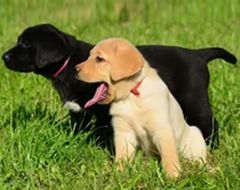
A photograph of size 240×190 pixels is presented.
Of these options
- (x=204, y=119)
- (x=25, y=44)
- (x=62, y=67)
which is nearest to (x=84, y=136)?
(x=62, y=67)

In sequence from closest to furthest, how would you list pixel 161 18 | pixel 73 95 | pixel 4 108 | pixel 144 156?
pixel 144 156
pixel 73 95
pixel 4 108
pixel 161 18

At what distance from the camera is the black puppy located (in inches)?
203

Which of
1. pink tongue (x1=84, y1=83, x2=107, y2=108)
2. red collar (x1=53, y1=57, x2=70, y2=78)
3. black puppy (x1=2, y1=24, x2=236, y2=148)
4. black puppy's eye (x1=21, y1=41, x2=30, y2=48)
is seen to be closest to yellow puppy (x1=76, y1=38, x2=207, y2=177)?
pink tongue (x1=84, y1=83, x2=107, y2=108)

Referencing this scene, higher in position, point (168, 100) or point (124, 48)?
point (124, 48)

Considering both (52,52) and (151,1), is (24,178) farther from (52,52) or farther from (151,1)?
(151,1)

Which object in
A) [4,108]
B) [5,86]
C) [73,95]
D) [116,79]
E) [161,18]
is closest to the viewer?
[116,79]

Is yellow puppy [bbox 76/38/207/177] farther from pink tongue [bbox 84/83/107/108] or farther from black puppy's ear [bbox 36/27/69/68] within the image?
black puppy's ear [bbox 36/27/69/68]

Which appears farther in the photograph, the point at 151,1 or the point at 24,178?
the point at 151,1

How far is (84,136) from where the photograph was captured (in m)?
5.01

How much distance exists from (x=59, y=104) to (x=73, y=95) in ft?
1.85

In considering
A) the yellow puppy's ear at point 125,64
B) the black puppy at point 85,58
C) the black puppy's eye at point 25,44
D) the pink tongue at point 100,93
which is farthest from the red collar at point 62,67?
the yellow puppy's ear at point 125,64

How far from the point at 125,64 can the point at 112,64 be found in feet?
0.27

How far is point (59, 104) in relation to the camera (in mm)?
5742

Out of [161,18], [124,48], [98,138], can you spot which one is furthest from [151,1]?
[124,48]
